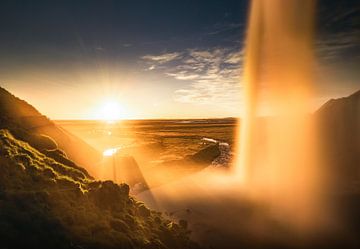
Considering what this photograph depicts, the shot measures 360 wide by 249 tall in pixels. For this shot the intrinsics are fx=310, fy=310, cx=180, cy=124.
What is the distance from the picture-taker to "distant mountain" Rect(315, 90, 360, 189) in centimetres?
5172

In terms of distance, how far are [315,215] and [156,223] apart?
1723 cm

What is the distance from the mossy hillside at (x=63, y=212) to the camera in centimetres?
1733

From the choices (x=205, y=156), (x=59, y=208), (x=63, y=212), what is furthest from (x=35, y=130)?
(x=205, y=156)

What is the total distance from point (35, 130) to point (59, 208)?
15.2m

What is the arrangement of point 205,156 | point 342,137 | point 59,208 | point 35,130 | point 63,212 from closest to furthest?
point 63,212
point 59,208
point 35,130
point 342,137
point 205,156

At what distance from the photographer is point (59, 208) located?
66.2 feet

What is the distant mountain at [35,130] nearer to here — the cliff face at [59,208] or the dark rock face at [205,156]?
the cliff face at [59,208]

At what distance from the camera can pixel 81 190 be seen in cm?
2300

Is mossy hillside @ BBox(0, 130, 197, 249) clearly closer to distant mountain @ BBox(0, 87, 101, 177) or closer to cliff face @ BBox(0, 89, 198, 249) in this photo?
cliff face @ BBox(0, 89, 198, 249)

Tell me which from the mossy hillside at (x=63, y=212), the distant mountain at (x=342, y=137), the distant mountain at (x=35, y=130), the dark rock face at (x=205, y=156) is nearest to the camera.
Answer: the mossy hillside at (x=63, y=212)

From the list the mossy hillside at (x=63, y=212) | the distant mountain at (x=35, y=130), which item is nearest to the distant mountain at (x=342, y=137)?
the mossy hillside at (x=63, y=212)

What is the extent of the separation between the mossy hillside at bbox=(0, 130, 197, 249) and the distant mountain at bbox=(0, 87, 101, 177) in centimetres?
276

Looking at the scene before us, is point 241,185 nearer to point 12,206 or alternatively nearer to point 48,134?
point 48,134

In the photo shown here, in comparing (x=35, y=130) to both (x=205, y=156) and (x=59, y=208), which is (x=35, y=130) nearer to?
(x=59, y=208)
